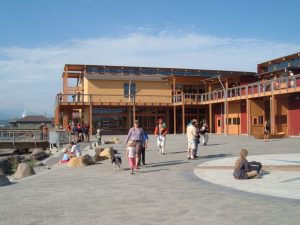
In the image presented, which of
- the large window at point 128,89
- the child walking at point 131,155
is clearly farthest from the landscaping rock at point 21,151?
the child walking at point 131,155

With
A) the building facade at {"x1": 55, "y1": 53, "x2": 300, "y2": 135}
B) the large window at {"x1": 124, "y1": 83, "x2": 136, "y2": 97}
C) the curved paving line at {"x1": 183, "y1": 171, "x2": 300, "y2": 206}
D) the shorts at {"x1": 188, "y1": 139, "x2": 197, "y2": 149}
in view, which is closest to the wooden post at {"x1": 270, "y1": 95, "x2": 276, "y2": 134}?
the building facade at {"x1": 55, "y1": 53, "x2": 300, "y2": 135}

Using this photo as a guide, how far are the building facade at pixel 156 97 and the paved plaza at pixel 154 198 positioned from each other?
2701 cm

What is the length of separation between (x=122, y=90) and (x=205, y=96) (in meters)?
9.73

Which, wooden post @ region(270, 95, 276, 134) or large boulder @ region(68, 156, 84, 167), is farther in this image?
wooden post @ region(270, 95, 276, 134)

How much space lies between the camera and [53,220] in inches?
272

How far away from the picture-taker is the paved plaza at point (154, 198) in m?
6.86

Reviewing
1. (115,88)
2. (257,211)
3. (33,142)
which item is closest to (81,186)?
(257,211)

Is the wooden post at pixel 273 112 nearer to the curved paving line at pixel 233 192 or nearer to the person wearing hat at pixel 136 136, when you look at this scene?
the person wearing hat at pixel 136 136

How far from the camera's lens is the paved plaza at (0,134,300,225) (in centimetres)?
686

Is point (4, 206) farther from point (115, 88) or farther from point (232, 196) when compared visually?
point (115, 88)

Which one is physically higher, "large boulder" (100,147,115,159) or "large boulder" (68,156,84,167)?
"large boulder" (100,147,115,159)

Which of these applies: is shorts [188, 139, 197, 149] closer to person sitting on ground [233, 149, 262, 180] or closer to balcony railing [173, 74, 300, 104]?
person sitting on ground [233, 149, 262, 180]

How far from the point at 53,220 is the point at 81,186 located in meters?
3.57

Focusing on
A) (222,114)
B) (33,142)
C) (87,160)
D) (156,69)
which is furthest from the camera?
(156,69)
